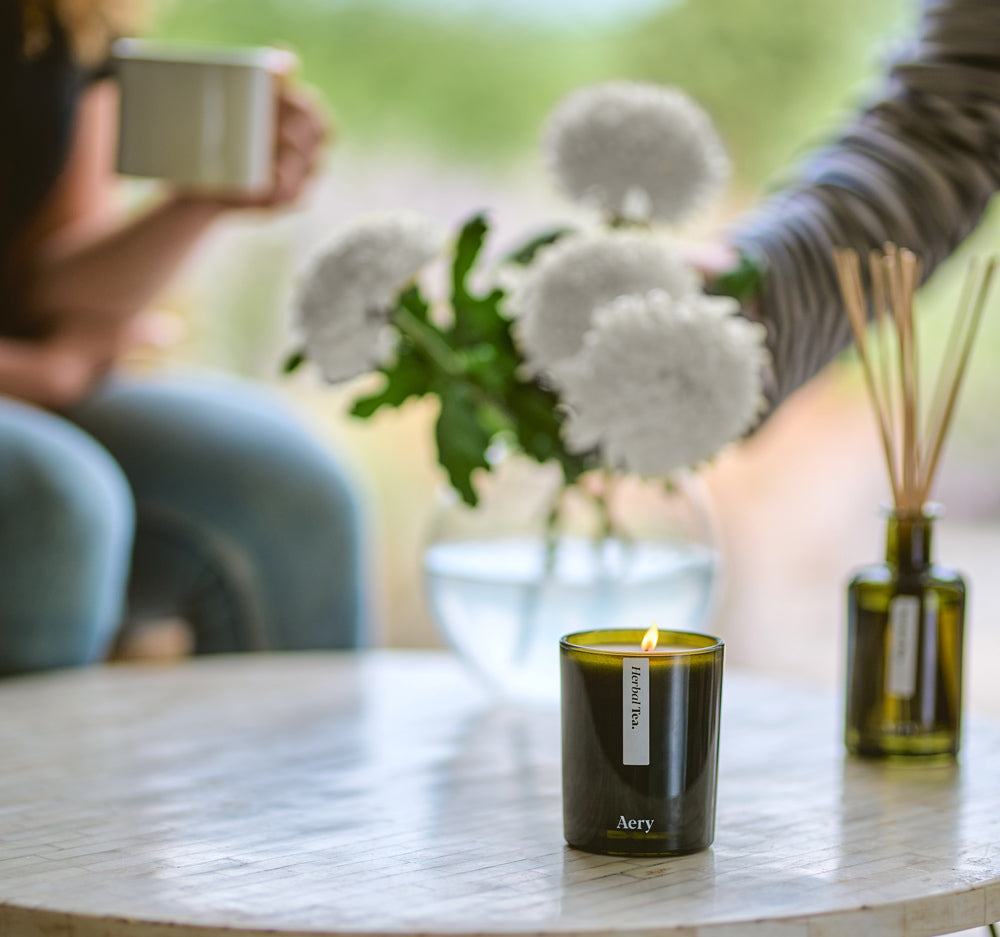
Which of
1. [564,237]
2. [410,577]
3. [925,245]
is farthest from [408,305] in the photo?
[410,577]

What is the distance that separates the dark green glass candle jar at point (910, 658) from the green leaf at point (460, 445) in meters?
0.25

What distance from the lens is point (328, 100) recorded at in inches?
120

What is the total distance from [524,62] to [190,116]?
1838 mm

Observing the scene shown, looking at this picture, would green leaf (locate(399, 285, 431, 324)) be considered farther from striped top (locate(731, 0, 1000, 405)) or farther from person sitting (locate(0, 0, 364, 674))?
person sitting (locate(0, 0, 364, 674))

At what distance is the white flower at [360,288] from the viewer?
2.90 ft

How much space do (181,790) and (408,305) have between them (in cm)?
33

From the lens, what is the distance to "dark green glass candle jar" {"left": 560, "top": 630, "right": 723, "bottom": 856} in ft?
2.12

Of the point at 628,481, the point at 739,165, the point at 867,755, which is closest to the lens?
the point at 867,755

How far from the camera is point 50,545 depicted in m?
1.16

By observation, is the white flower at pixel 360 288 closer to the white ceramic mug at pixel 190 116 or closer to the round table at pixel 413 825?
the round table at pixel 413 825

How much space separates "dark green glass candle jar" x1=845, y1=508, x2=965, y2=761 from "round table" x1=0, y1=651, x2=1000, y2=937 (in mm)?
22

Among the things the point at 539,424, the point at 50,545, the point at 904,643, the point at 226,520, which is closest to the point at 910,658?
the point at 904,643

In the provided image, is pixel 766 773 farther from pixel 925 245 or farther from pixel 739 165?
pixel 739 165

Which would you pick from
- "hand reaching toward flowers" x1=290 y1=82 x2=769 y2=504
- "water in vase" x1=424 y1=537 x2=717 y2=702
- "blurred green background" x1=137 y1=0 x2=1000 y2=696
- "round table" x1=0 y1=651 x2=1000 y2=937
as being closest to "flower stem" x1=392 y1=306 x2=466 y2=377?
"hand reaching toward flowers" x1=290 y1=82 x2=769 y2=504
